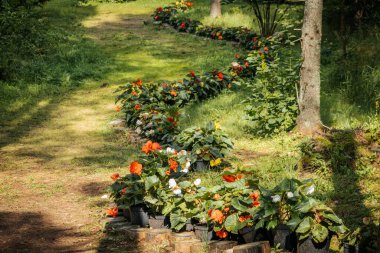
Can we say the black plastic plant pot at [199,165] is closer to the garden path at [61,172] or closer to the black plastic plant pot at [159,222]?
the garden path at [61,172]

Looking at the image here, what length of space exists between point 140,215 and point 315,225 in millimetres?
1904

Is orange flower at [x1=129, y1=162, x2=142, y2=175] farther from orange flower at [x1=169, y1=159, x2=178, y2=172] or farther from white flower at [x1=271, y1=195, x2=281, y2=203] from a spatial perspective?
white flower at [x1=271, y1=195, x2=281, y2=203]

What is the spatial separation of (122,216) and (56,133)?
442 cm

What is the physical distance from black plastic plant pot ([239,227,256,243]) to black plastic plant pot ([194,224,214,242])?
1.11ft

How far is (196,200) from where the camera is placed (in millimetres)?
4816

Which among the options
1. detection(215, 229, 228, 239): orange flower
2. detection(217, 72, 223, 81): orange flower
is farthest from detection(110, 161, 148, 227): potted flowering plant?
detection(217, 72, 223, 81): orange flower

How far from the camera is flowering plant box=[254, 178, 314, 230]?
13.3 ft

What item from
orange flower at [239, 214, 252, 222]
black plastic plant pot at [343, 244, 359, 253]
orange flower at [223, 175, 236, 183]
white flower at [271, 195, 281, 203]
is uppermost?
white flower at [271, 195, 281, 203]

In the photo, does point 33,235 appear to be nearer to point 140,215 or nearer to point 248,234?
point 140,215

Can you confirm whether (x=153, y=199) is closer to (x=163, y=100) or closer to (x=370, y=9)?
(x=163, y=100)

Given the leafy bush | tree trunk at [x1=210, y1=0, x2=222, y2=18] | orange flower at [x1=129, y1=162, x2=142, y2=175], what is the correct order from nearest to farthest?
orange flower at [x1=129, y1=162, x2=142, y2=175]
the leafy bush
tree trunk at [x1=210, y1=0, x2=222, y2=18]

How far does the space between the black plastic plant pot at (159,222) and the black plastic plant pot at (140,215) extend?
0.08 metres

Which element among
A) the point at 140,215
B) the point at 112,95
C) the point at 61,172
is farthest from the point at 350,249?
the point at 112,95

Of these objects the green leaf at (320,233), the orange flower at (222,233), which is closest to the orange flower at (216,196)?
the orange flower at (222,233)
